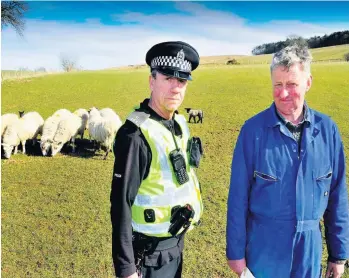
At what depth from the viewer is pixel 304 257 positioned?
104 inches

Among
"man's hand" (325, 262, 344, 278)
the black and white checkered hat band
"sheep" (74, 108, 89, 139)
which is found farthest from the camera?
"sheep" (74, 108, 89, 139)

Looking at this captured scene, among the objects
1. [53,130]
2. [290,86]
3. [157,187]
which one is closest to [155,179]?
[157,187]

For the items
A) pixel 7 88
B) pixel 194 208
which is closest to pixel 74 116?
pixel 194 208

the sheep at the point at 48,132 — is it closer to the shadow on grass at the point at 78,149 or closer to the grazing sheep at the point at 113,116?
the shadow on grass at the point at 78,149

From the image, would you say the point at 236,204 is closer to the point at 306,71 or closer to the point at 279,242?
the point at 279,242

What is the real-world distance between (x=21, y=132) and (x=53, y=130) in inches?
42.6

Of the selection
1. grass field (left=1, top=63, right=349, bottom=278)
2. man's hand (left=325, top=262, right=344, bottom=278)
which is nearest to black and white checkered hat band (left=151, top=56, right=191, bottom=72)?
man's hand (left=325, top=262, right=344, bottom=278)

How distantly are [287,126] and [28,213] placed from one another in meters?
6.76

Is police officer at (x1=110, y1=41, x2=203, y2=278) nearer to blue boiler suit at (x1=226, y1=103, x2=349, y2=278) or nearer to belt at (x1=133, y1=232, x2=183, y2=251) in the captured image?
belt at (x1=133, y1=232, x2=183, y2=251)

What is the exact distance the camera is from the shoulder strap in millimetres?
2619

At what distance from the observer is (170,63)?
107 inches

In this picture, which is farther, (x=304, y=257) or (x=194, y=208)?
(x=194, y=208)

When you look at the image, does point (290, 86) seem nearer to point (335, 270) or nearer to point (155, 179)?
point (155, 179)

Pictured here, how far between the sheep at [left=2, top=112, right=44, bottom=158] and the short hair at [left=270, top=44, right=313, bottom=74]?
11.1m
